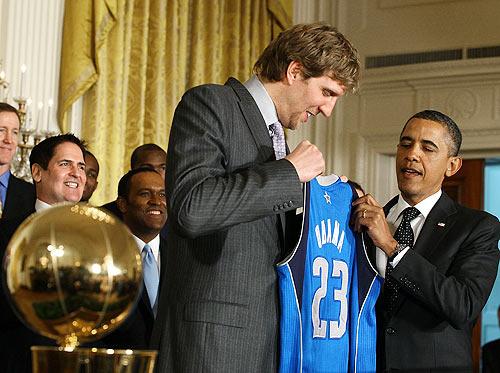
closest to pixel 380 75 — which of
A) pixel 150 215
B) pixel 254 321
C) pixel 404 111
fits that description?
pixel 404 111

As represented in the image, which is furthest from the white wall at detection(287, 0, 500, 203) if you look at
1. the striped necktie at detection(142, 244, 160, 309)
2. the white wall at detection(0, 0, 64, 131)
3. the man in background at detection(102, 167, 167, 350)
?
the striped necktie at detection(142, 244, 160, 309)

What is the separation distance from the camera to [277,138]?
8.68 feet

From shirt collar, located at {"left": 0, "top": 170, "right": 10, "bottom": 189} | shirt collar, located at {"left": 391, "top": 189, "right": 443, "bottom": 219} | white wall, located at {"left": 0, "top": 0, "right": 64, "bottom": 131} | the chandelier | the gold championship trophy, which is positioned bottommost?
the gold championship trophy

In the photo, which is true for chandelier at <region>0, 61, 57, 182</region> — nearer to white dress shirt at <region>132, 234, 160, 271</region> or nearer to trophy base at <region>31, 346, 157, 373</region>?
white dress shirt at <region>132, 234, 160, 271</region>

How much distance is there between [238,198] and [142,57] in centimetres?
525

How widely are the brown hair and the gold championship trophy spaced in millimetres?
1484

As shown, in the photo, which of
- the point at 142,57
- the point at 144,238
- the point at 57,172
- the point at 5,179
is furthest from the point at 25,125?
the point at 144,238

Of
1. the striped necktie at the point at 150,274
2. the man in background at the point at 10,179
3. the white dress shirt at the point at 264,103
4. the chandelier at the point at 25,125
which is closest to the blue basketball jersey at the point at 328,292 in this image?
the white dress shirt at the point at 264,103

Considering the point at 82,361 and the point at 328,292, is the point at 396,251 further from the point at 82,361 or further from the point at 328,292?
the point at 82,361

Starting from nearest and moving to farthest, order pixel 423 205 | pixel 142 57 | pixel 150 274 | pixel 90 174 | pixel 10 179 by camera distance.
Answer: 1. pixel 423 205
2. pixel 150 274
3. pixel 10 179
4. pixel 90 174
5. pixel 142 57

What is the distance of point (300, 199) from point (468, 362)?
3.99 feet

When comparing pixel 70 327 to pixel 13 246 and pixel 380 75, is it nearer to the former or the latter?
pixel 13 246

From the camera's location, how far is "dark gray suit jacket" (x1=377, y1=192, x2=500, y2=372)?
124 inches

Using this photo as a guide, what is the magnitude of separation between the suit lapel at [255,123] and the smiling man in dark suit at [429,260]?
0.50 meters
